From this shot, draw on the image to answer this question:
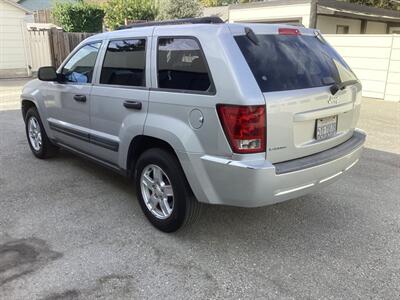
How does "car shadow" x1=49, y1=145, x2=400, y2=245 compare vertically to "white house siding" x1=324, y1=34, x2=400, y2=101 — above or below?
below

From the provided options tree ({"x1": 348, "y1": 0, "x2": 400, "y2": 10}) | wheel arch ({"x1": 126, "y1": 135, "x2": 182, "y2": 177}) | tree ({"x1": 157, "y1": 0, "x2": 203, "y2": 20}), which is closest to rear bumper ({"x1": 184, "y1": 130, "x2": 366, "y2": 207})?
wheel arch ({"x1": 126, "y1": 135, "x2": 182, "y2": 177})

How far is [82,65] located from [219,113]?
247 cm

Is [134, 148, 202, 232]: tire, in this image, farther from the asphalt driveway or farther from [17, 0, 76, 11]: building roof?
[17, 0, 76, 11]: building roof

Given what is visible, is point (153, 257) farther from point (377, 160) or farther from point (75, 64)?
point (377, 160)

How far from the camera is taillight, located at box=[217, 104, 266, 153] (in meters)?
3.00

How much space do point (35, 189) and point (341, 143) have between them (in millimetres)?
3500

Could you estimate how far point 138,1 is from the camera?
21.5 m

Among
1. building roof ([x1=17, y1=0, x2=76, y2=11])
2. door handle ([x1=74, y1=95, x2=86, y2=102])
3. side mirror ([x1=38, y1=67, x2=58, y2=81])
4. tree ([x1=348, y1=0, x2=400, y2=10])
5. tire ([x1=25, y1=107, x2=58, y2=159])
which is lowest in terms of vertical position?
tire ([x1=25, y1=107, x2=58, y2=159])

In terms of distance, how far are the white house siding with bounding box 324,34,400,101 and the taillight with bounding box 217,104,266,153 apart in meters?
10.4

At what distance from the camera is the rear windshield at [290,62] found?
10.4 feet

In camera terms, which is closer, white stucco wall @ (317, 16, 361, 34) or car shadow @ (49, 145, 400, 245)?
car shadow @ (49, 145, 400, 245)

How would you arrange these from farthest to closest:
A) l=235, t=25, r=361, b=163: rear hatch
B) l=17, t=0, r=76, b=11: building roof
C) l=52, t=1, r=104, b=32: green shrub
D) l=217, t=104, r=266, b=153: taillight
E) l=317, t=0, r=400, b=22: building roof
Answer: l=17, t=0, r=76, b=11: building roof
l=52, t=1, r=104, b=32: green shrub
l=317, t=0, r=400, b=22: building roof
l=235, t=25, r=361, b=163: rear hatch
l=217, t=104, r=266, b=153: taillight

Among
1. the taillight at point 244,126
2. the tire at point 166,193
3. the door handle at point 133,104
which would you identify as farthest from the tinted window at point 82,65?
the taillight at point 244,126

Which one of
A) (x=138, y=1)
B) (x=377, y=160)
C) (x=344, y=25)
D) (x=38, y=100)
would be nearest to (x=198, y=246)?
(x=38, y=100)
